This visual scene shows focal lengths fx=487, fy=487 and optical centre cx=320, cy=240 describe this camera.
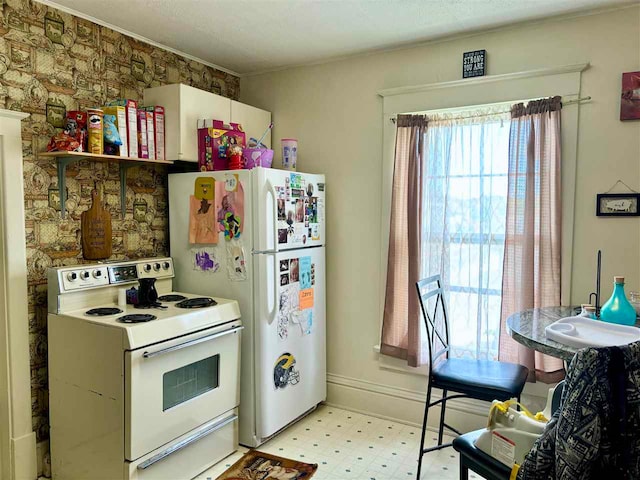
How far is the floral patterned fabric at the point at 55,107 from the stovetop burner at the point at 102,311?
297 mm

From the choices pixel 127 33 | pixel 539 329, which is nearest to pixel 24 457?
pixel 127 33

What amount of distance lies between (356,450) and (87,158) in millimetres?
2213

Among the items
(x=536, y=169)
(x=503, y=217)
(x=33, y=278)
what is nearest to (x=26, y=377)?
(x=33, y=278)

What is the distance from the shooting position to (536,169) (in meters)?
2.69

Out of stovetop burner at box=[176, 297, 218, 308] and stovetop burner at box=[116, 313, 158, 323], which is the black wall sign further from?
stovetop burner at box=[116, 313, 158, 323]

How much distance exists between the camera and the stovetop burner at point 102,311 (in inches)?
93.8

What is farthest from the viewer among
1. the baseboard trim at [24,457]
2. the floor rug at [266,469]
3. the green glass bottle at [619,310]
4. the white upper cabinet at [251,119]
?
the white upper cabinet at [251,119]

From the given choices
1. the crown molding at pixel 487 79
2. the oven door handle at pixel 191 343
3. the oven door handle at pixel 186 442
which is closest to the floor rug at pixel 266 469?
the oven door handle at pixel 186 442

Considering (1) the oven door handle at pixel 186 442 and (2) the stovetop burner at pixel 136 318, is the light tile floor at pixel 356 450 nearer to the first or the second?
(1) the oven door handle at pixel 186 442

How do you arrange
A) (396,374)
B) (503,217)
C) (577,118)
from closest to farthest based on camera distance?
(577,118) → (503,217) → (396,374)

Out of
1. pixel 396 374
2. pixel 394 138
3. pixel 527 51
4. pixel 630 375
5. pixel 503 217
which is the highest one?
pixel 527 51

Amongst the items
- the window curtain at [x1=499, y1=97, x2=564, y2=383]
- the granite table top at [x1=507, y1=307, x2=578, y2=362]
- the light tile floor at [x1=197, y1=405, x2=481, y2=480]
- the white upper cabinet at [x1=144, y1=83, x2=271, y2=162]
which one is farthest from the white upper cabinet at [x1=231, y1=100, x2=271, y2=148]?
the granite table top at [x1=507, y1=307, x2=578, y2=362]

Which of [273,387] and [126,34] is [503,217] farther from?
[126,34]

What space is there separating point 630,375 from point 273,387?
6.78ft
